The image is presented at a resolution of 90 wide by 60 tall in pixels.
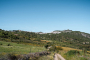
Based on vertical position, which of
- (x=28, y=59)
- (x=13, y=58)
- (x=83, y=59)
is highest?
(x=13, y=58)

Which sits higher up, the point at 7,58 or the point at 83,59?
the point at 7,58

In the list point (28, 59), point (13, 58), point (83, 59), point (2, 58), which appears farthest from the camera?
point (83, 59)

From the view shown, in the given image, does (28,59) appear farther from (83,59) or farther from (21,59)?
(83,59)

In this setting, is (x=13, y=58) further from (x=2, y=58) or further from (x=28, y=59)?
(x=28, y=59)

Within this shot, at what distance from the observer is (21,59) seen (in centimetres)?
1147

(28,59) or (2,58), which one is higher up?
(2,58)

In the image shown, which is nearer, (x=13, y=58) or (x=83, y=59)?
(x=13, y=58)

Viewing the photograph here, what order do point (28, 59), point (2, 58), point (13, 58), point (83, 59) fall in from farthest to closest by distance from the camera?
point (83, 59)
point (28, 59)
point (13, 58)
point (2, 58)

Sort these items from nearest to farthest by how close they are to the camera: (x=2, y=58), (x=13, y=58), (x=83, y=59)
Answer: (x=2, y=58) < (x=13, y=58) < (x=83, y=59)

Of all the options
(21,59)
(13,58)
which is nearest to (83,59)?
(21,59)

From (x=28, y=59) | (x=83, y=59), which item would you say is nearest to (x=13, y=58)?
(x=28, y=59)

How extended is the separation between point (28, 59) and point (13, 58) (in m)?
2.89

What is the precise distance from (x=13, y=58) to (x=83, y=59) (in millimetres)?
13340

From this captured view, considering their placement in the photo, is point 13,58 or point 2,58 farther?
point 13,58
